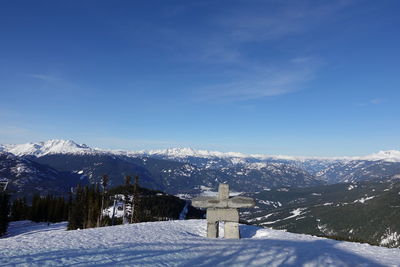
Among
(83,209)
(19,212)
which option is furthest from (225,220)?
(19,212)

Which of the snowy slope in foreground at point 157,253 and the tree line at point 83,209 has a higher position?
the snowy slope in foreground at point 157,253

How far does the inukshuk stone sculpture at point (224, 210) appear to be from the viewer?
24.3 m

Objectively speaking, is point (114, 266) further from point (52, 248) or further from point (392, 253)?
point (392, 253)

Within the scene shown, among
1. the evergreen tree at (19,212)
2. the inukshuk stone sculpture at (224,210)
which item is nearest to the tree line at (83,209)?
the evergreen tree at (19,212)

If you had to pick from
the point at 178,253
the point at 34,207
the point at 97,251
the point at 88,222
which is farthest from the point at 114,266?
the point at 34,207

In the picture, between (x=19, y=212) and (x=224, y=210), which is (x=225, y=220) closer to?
(x=224, y=210)

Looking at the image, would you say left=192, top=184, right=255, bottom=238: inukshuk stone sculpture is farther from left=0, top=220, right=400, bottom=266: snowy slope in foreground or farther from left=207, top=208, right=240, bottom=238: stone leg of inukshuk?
left=0, top=220, right=400, bottom=266: snowy slope in foreground

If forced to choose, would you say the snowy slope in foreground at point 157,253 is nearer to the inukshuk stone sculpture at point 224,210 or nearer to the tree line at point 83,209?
the inukshuk stone sculpture at point 224,210

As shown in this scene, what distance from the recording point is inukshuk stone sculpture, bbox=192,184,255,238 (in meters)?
24.3

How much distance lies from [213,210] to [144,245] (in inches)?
393

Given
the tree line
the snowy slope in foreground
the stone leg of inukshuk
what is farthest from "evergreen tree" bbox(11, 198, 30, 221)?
the snowy slope in foreground

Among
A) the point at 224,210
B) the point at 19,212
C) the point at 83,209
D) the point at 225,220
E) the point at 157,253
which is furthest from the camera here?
the point at 19,212

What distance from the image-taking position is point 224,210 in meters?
25.2

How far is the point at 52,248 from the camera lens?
567 inches
